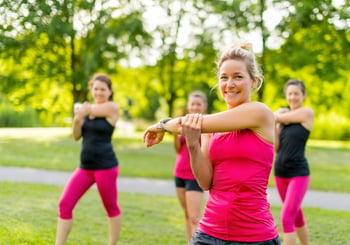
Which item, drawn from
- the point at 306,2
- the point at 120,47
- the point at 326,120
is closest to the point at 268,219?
the point at 306,2

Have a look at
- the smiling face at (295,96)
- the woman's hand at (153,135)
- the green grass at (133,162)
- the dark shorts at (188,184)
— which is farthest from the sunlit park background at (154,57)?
the woman's hand at (153,135)

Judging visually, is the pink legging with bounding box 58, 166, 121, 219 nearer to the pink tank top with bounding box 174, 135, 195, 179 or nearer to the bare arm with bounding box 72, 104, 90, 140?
the bare arm with bounding box 72, 104, 90, 140

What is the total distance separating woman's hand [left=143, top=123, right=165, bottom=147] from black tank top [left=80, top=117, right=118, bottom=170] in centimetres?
267

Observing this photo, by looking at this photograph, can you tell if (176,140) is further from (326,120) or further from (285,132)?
(326,120)

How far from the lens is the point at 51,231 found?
6266 millimetres

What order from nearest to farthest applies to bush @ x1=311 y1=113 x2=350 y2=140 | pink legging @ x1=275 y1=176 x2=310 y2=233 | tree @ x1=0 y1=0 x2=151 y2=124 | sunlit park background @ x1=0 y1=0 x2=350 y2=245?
pink legging @ x1=275 y1=176 x2=310 y2=233 < sunlit park background @ x1=0 y1=0 x2=350 y2=245 < tree @ x1=0 y1=0 x2=151 y2=124 < bush @ x1=311 y1=113 x2=350 y2=140

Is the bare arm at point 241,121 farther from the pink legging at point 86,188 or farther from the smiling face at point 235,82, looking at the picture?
the pink legging at point 86,188

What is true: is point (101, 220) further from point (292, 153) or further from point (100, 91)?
point (292, 153)

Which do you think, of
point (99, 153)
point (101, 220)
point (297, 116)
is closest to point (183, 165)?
point (99, 153)

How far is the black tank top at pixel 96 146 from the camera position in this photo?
5.30 metres

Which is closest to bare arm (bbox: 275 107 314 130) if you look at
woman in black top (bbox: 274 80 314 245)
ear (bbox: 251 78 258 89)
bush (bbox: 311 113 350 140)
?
woman in black top (bbox: 274 80 314 245)

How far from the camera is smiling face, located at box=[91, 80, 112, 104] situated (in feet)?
18.1

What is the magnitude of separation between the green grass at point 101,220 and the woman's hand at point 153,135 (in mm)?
3551

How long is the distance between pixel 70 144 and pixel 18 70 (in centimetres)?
463
